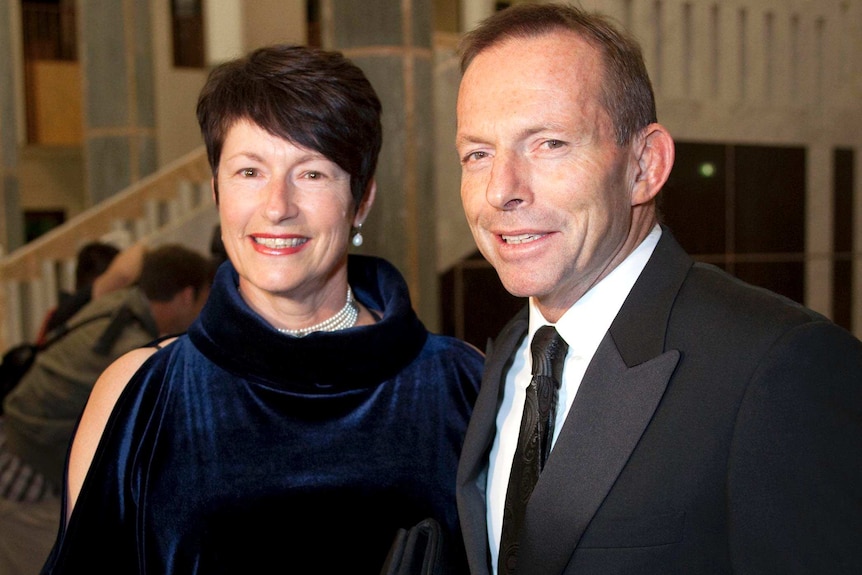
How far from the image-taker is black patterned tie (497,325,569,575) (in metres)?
1.42

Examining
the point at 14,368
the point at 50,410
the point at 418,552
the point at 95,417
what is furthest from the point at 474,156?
the point at 14,368

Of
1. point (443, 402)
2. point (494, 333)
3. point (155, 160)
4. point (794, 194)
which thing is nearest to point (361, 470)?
point (443, 402)

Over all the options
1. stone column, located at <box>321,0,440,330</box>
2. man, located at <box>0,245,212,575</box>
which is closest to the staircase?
stone column, located at <box>321,0,440,330</box>

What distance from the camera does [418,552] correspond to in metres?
1.40

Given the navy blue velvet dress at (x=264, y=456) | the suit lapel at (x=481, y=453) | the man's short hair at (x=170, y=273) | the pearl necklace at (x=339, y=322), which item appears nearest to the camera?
the suit lapel at (x=481, y=453)

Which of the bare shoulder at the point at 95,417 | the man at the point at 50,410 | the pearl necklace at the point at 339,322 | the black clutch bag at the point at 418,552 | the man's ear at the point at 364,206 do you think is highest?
the man's ear at the point at 364,206

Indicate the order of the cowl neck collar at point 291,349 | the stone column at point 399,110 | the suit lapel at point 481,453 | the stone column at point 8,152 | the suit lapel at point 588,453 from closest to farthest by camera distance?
the suit lapel at point 588,453
the suit lapel at point 481,453
the cowl neck collar at point 291,349
the stone column at point 399,110
the stone column at point 8,152

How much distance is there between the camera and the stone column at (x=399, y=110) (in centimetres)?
384

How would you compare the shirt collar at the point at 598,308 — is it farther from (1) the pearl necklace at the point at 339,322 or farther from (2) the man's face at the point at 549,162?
(1) the pearl necklace at the point at 339,322

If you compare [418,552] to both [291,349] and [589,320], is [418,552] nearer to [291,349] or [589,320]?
[589,320]

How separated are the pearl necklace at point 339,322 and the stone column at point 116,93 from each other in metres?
6.70

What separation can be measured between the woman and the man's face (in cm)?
48

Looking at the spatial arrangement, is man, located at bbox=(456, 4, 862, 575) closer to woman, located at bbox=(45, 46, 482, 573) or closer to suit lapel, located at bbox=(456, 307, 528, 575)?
suit lapel, located at bbox=(456, 307, 528, 575)

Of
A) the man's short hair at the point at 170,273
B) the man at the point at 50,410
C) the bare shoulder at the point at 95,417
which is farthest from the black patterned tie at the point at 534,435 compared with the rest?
the man's short hair at the point at 170,273
